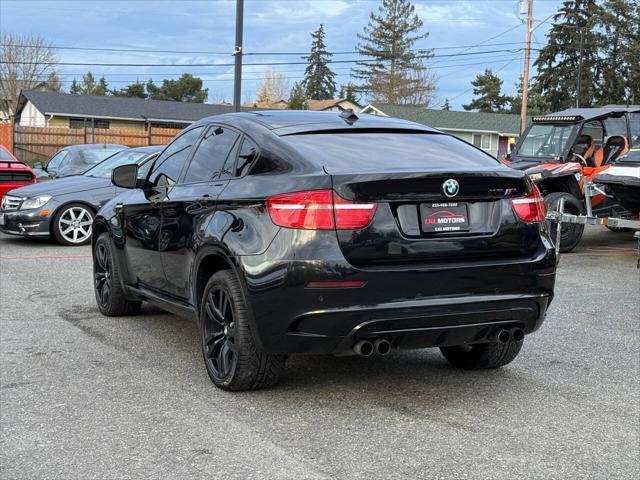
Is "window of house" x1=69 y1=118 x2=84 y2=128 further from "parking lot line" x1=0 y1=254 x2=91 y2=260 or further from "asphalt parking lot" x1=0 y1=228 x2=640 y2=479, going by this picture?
"asphalt parking lot" x1=0 y1=228 x2=640 y2=479

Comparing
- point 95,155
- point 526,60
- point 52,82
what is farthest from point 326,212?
point 52,82

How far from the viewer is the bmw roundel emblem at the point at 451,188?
4.29m

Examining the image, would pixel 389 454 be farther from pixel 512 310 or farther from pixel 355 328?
pixel 512 310

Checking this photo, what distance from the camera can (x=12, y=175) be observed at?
13156 millimetres

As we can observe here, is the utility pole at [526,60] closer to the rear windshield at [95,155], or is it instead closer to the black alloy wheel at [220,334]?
the rear windshield at [95,155]

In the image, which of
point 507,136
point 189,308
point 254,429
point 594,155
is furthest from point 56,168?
point 507,136

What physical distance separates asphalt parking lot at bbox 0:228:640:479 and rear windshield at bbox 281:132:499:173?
1.41 m

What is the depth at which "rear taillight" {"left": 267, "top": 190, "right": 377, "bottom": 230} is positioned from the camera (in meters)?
4.12

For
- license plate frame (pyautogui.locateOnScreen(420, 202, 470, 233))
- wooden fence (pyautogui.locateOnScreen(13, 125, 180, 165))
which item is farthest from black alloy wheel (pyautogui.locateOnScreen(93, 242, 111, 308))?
wooden fence (pyautogui.locateOnScreen(13, 125, 180, 165))

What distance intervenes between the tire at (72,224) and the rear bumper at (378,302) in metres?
8.32

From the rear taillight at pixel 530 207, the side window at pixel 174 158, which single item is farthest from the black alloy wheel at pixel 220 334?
the rear taillight at pixel 530 207

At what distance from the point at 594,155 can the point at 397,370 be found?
9040 mm

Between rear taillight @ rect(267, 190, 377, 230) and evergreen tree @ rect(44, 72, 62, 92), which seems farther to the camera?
evergreen tree @ rect(44, 72, 62, 92)

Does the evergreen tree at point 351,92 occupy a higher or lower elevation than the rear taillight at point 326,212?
higher
